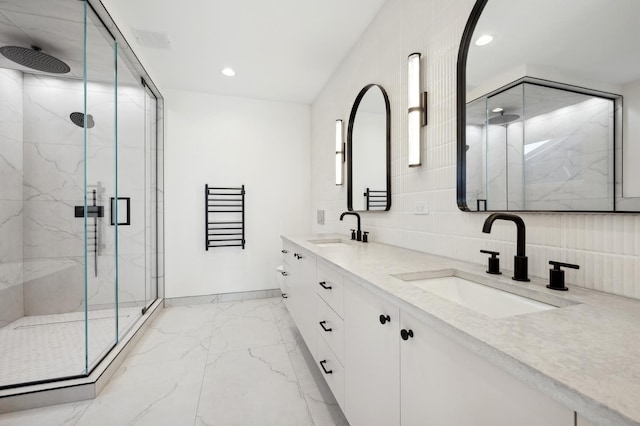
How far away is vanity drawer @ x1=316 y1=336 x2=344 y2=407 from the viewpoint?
50.8 inches

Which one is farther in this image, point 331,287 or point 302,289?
point 302,289

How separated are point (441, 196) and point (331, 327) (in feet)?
2.90

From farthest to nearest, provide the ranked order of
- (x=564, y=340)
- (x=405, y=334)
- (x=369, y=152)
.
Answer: (x=369, y=152)
(x=405, y=334)
(x=564, y=340)

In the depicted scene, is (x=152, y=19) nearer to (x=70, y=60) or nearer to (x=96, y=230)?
(x=70, y=60)

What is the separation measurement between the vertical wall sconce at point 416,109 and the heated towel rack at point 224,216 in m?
2.33

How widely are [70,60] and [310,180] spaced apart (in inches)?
98.4

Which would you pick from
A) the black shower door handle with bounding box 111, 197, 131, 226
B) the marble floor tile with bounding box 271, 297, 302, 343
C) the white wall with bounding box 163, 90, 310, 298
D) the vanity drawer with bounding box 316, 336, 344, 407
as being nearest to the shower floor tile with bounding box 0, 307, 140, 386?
the black shower door handle with bounding box 111, 197, 131, 226

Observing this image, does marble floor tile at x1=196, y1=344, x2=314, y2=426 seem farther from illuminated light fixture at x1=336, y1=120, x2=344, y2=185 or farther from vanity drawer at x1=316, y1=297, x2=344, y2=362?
illuminated light fixture at x1=336, y1=120, x2=344, y2=185

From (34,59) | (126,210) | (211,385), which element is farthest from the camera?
(126,210)

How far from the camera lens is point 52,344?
6.46 ft

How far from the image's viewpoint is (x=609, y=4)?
0.80 metres

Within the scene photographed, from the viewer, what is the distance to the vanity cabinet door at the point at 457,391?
465 millimetres

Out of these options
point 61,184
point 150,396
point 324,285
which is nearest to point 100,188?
point 61,184

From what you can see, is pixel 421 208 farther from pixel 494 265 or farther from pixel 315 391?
pixel 315 391
